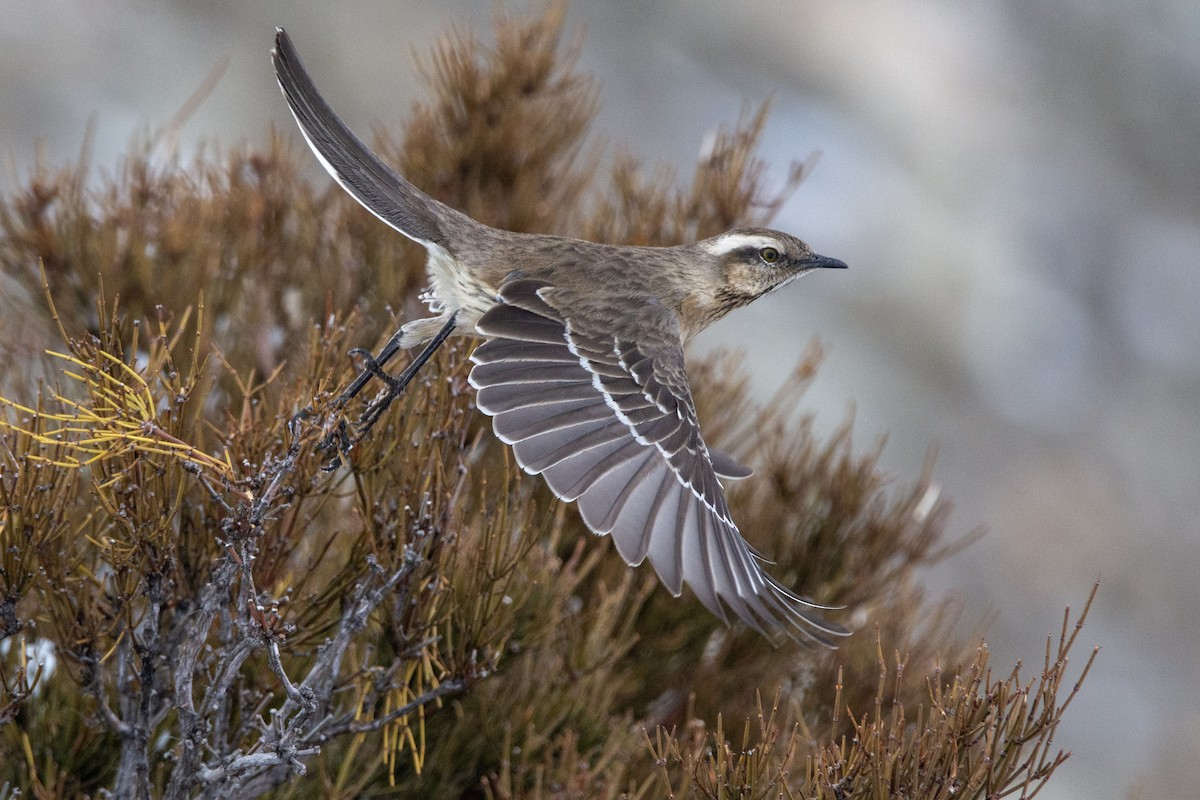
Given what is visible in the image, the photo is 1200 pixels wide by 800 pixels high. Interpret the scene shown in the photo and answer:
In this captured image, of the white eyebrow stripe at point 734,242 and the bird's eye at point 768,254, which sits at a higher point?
the bird's eye at point 768,254

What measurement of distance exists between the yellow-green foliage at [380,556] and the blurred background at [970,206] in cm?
421

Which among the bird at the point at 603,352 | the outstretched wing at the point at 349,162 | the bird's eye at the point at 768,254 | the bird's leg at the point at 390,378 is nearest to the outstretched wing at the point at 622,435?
the bird at the point at 603,352

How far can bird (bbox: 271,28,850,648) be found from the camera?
8.42 ft

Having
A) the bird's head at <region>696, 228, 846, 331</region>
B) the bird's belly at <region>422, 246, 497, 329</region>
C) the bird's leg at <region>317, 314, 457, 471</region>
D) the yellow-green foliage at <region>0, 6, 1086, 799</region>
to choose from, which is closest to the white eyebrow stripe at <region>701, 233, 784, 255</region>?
the bird's head at <region>696, 228, 846, 331</region>

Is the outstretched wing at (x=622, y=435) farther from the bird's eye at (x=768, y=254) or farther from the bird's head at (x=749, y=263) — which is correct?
the bird's eye at (x=768, y=254)

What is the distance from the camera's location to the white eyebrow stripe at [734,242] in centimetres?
351

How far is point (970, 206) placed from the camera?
1053 centimetres

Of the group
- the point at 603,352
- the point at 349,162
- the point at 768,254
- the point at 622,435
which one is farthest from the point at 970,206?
the point at 622,435

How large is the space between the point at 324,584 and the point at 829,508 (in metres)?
1.42

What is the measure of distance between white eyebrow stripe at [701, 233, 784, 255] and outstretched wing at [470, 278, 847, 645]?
386 mm

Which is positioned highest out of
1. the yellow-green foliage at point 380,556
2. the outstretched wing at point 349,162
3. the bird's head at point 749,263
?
the bird's head at point 749,263

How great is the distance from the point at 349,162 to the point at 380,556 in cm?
117

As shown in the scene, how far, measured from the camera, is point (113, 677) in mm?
2764

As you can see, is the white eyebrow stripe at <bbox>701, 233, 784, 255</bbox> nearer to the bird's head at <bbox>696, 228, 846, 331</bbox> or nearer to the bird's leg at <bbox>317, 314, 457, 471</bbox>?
the bird's head at <bbox>696, 228, 846, 331</bbox>
